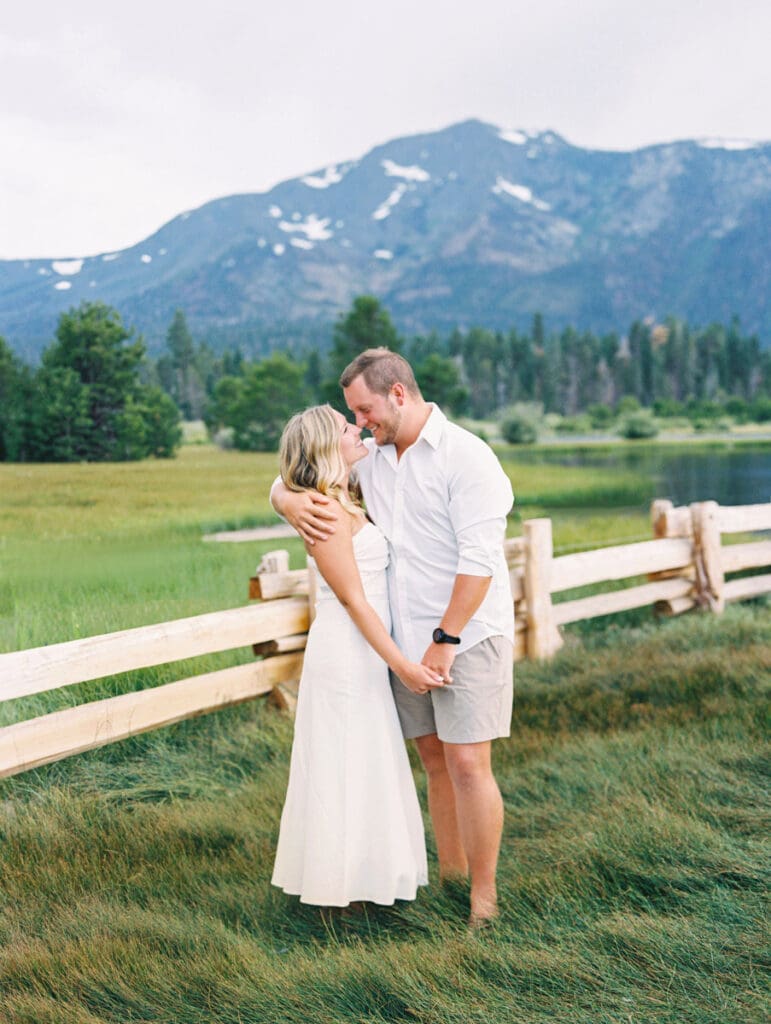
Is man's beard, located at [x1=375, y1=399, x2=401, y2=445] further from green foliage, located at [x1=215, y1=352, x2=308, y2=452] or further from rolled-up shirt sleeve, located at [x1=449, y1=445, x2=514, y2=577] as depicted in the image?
green foliage, located at [x1=215, y1=352, x2=308, y2=452]

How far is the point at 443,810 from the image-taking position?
3326mm

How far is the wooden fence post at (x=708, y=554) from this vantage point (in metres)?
8.72

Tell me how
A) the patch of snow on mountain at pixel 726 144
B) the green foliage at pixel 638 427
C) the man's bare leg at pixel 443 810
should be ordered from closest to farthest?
the man's bare leg at pixel 443 810
the green foliage at pixel 638 427
the patch of snow on mountain at pixel 726 144

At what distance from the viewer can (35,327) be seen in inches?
243

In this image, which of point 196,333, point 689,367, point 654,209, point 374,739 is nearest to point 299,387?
point 196,333

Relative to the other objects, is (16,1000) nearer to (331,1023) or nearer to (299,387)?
(331,1023)

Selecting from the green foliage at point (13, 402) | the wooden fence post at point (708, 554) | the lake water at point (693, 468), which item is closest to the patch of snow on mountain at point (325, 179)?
the green foliage at point (13, 402)

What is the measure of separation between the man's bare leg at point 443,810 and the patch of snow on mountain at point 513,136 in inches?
314

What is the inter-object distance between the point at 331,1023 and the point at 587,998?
0.66 meters

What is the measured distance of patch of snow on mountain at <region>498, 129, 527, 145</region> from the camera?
9.98 m

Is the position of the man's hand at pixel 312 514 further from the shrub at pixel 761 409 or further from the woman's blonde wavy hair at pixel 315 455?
the shrub at pixel 761 409

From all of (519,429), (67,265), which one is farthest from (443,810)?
(519,429)

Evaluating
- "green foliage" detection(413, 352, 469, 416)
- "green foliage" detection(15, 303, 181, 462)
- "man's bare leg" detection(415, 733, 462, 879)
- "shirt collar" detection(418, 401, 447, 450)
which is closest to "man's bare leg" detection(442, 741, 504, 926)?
"man's bare leg" detection(415, 733, 462, 879)

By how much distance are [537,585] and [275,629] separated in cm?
235
